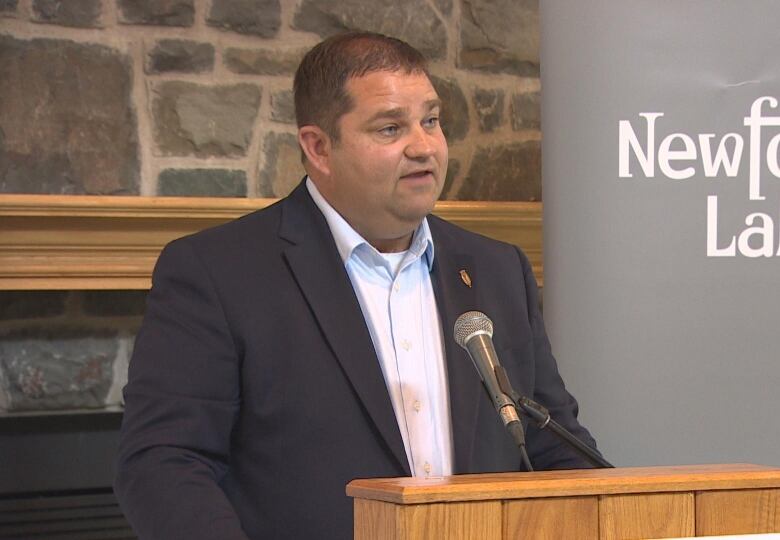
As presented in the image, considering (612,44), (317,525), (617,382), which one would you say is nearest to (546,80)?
(612,44)

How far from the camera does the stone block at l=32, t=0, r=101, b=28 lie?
3836 mm

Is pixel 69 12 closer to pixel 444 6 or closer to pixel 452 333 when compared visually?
pixel 444 6

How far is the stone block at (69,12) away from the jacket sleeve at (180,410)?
1957mm

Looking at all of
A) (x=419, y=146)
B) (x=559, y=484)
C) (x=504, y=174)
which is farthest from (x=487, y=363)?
(x=504, y=174)

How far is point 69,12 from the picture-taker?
3.86 metres

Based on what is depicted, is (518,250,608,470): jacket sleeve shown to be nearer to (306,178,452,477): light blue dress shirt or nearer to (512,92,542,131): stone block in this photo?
(306,178,452,477): light blue dress shirt

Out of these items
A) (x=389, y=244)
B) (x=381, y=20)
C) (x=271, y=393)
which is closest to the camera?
(x=271, y=393)

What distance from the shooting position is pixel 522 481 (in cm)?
132

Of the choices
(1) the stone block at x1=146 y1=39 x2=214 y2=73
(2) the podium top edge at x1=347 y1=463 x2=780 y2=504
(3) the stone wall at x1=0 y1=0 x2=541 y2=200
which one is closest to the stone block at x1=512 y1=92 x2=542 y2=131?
(3) the stone wall at x1=0 y1=0 x2=541 y2=200

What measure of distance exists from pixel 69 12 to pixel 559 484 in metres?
3.00

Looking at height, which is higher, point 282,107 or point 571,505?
point 282,107

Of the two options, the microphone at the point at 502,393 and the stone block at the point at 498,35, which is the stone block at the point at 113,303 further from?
the microphone at the point at 502,393

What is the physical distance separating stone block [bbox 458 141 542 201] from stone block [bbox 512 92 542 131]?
0.07 meters

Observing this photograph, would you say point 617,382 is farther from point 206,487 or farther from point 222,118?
point 222,118
